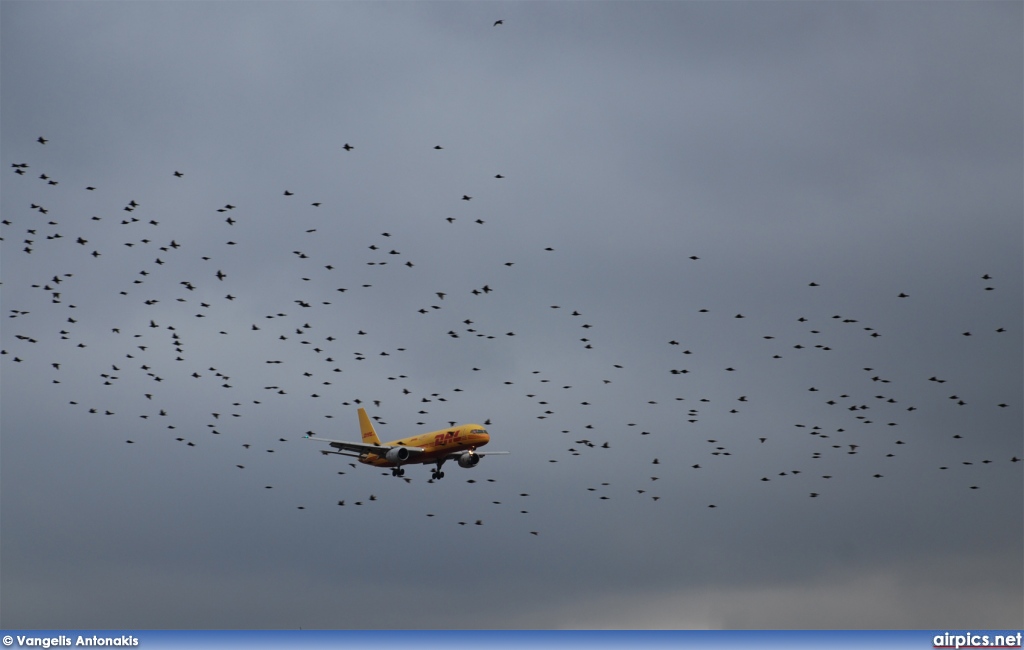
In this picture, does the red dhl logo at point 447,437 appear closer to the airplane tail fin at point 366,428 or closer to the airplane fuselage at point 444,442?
the airplane fuselage at point 444,442

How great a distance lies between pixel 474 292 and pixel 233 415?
26667mm

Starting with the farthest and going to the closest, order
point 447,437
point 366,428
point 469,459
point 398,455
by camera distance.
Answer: point 366,428, point 398,455, point 447,437, point 469,459

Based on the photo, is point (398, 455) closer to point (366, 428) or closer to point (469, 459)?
point (469, 459)

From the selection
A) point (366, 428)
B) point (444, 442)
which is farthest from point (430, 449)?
point (366, 428)

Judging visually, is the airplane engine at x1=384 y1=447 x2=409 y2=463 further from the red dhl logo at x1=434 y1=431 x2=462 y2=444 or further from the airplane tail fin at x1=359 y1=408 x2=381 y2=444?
the airplane tail fin at x1=359 y1=408 x2=381 y2=444

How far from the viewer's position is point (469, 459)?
152250 millimetres

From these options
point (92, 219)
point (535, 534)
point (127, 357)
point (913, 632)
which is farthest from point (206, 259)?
point (913, 632)

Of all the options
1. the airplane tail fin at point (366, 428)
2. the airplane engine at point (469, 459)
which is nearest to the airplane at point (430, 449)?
the airplane engine at point (469, 459)

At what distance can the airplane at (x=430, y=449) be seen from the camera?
151875 mm

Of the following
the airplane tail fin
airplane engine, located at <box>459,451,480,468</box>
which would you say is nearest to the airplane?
airplane engine, located at <box>459,451,480,468</box>

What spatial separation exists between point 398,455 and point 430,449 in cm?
414

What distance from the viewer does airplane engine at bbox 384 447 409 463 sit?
504 feet

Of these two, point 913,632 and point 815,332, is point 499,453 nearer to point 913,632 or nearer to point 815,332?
point 815,332

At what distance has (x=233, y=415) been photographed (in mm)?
118500
